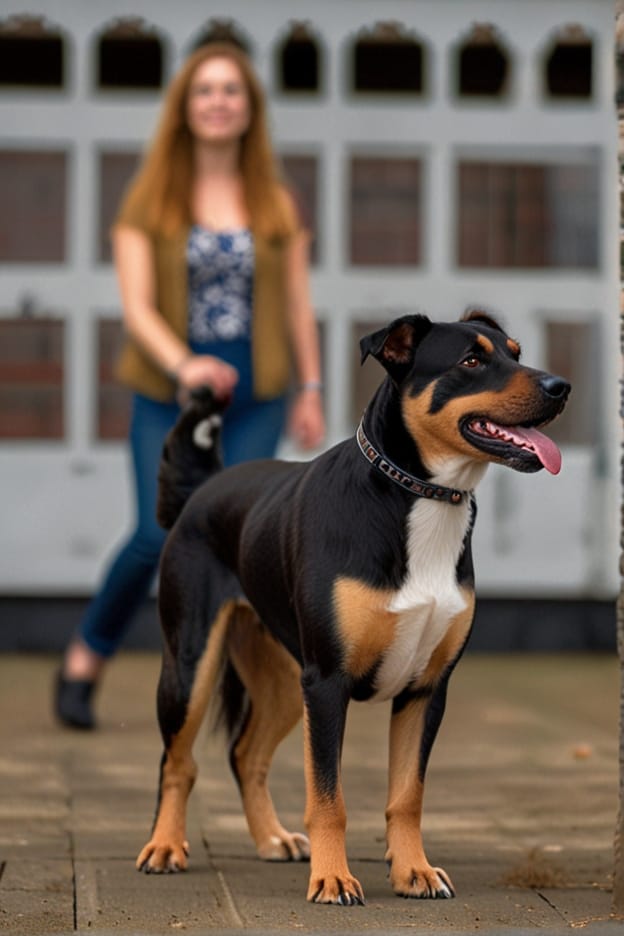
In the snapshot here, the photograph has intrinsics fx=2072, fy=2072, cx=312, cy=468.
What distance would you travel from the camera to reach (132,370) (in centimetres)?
729

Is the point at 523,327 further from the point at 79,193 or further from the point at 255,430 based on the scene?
the point at 255,430

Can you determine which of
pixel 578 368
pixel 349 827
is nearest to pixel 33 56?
pixel 578 368

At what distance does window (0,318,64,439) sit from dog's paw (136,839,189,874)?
5.31m

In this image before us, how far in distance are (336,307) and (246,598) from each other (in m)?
5.29

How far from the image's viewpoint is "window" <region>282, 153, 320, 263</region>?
1034cm

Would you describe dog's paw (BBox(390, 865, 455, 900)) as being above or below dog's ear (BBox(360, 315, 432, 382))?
below

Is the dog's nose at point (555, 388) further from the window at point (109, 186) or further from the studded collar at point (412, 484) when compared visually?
the window at point (109, 186)

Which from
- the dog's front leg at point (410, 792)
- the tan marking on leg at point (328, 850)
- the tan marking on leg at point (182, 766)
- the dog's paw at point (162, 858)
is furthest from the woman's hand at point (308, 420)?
the tan marking on leg at point (328, 850)

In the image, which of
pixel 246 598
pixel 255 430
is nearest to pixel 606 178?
pixel 255 430

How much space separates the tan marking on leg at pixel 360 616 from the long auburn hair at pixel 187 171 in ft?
9.56

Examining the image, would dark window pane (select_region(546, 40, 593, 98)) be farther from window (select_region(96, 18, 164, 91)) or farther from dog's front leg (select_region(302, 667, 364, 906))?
dog's front leg (select_region(302, 667, 364, 906))

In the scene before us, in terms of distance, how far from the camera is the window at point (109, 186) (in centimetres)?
1021

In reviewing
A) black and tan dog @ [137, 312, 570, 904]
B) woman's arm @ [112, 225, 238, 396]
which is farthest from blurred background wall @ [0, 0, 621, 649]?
black and tan dog @ [137, 312, 570, 904]

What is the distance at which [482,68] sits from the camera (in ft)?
34.2
